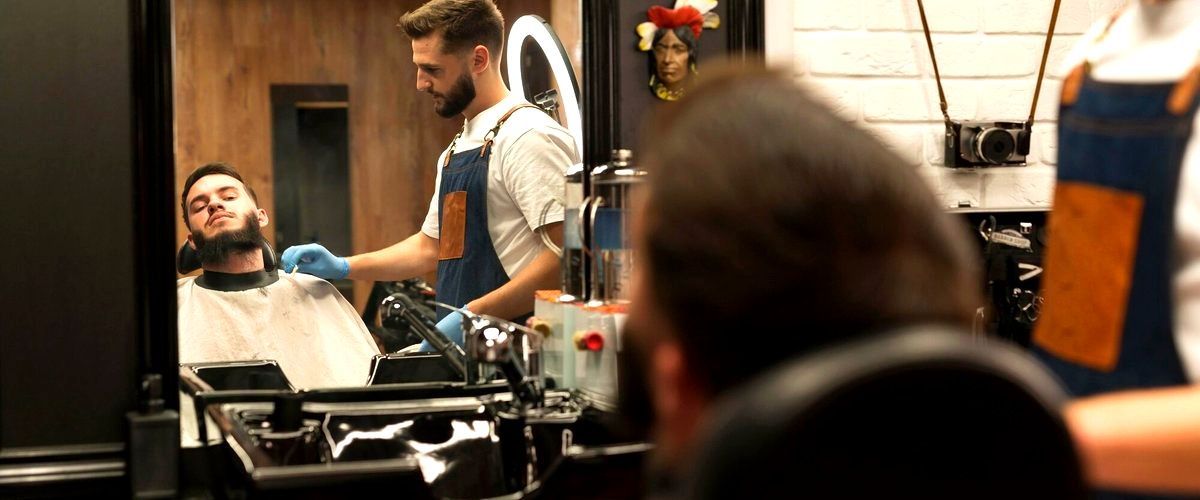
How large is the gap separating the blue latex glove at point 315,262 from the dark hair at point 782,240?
1618mm

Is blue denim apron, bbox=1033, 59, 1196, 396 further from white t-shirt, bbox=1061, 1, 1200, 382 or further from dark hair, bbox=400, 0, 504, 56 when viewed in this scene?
dark hair, bbox=400, 0, 504, 56

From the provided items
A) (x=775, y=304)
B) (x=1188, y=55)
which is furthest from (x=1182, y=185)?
(x=775, y=304)

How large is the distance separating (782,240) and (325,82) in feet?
5.50

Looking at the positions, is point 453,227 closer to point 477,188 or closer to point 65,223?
point 477,188

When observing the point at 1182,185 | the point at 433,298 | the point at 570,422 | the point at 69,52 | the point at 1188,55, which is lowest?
the point at 570,422

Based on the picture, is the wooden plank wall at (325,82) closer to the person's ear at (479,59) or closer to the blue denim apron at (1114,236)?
the person's ear at (479,59)

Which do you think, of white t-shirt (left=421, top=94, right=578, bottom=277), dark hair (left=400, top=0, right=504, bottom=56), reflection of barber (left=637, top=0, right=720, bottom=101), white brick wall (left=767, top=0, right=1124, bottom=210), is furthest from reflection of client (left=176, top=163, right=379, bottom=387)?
white brick wall (left=767, top=0, right=1124, bottom=210)

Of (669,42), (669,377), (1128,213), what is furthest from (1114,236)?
(669,42)

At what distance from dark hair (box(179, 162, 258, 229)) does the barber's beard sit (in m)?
0.35

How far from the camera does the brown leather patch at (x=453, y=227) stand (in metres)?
2.17

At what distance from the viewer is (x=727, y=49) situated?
2.25 metres

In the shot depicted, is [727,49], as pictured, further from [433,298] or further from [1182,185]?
[1182,185]

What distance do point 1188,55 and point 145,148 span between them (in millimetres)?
1451

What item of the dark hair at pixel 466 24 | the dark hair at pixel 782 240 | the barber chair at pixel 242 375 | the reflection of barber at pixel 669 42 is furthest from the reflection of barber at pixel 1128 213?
the barber chair at pixel 242 375
